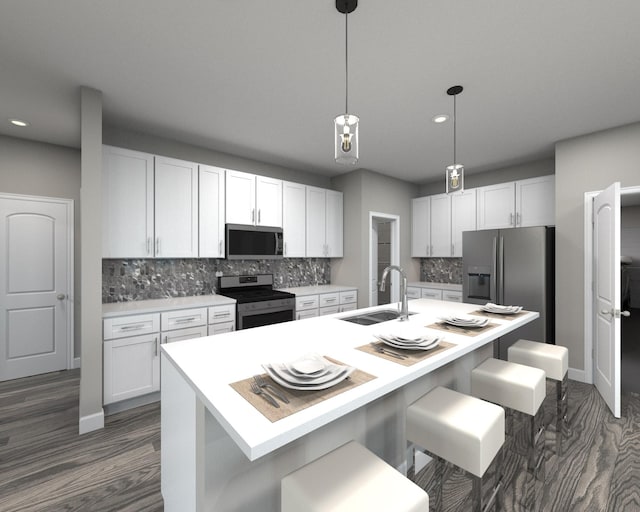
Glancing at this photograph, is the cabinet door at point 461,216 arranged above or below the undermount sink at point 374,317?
above

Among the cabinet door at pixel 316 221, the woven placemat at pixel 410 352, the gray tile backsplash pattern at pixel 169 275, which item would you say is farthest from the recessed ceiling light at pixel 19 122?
the woven placemat at pixel 410 352

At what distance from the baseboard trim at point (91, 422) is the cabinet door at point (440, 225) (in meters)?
4.71

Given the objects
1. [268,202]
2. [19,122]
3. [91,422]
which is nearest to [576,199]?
[268,202]

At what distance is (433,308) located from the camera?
2.55 meters

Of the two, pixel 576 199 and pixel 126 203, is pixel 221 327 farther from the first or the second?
pixel 576 199

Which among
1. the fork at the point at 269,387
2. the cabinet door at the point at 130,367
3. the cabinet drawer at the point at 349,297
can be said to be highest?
the fork at the point at 269,387

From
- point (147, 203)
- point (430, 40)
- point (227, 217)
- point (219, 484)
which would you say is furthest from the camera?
point (227, 217)

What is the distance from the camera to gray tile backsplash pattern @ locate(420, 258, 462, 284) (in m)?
5.18

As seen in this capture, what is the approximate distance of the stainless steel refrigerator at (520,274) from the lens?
3.39 m

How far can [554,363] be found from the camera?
6.97ft

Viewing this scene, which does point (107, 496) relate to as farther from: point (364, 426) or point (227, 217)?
point (227, 217)

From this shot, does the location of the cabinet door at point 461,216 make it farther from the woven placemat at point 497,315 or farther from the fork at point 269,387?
the fork at point 269,387

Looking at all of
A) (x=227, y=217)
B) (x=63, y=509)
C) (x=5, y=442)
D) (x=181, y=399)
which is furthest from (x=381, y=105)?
(x=5, y=442)

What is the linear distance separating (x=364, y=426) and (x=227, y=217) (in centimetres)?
279
